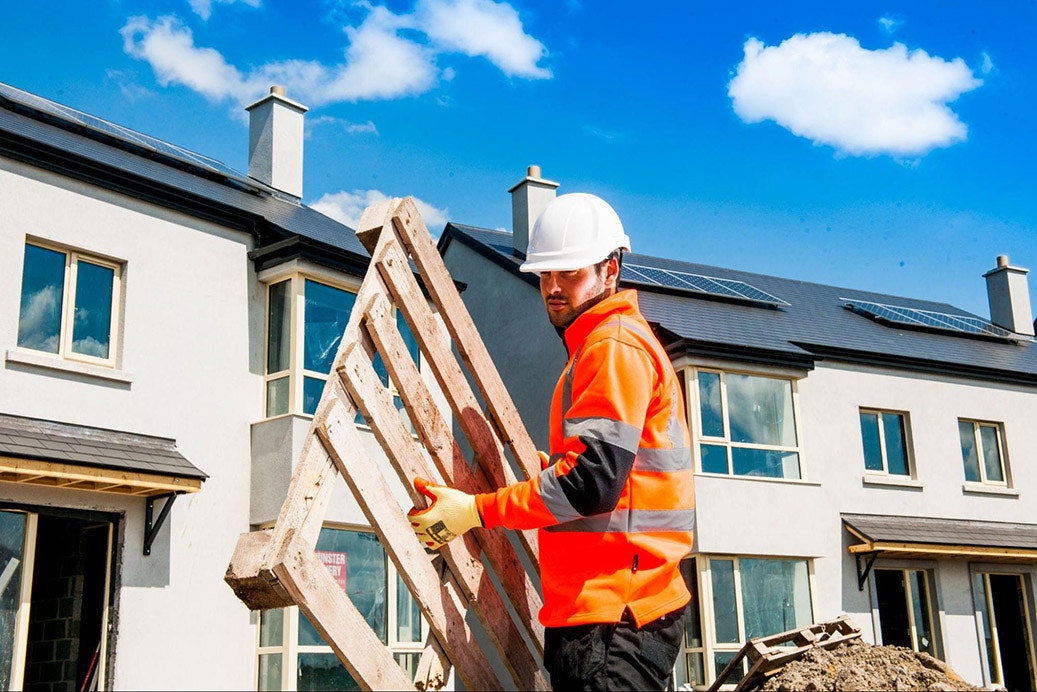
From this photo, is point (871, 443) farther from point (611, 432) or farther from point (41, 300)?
point (611, 432)

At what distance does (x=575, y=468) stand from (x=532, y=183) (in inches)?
771

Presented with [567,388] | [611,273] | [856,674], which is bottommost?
[856,674]

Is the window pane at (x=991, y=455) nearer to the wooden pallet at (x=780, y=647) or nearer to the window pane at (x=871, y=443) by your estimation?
the window pane at (x=871, y=443)

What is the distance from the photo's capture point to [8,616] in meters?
11.3

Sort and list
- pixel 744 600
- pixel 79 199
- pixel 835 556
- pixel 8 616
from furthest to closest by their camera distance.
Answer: pixel 835 556 < pixel 744 600 < pixel 79 199 < pixel 8 616

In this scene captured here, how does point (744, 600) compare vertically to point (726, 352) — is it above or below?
below

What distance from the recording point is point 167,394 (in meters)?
13.1

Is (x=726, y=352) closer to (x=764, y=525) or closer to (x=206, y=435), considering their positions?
(x=764, y=525)

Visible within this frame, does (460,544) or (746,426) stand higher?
(746,426)

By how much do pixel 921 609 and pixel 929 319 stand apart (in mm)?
7286

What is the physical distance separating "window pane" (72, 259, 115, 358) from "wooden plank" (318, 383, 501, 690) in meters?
9.85

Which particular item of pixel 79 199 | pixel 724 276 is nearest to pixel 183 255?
pixel 79 199

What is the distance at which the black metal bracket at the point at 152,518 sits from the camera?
40.3 ft

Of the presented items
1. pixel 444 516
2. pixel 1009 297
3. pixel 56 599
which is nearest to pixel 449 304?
pixel 444 516
